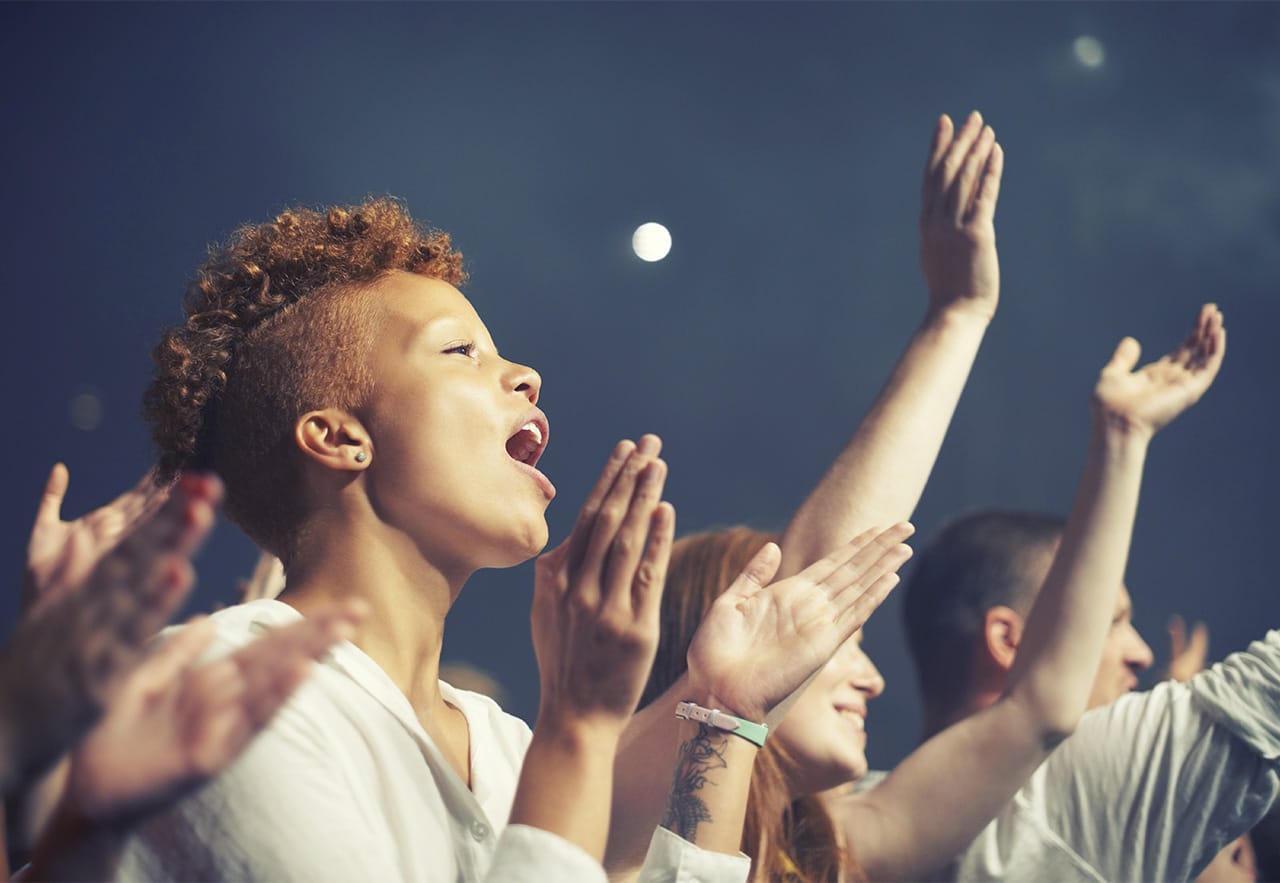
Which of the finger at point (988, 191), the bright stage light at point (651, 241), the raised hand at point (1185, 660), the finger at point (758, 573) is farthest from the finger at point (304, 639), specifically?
the bright stage light at point (651, 241)

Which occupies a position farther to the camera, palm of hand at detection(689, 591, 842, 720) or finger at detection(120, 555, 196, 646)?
palm of hand at detection(689, 591, 842, 720)

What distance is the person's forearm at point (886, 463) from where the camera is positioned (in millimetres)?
1502

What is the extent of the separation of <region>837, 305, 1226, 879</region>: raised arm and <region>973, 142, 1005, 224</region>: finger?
1.07ft

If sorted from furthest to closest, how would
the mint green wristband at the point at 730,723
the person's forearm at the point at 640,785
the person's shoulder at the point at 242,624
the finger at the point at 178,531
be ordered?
the person's forearm at the point at 640,785 → the mint green wristband at the point at 730,723 → the person's shoulder at the point at 242,624 → the finger at the point at 178,531

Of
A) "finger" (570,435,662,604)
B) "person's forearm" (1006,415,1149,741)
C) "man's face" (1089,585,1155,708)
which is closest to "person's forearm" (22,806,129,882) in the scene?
"finger" (570,435,662,604)

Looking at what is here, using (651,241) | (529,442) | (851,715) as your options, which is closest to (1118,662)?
(851,715)

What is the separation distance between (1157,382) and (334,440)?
127 centimetres

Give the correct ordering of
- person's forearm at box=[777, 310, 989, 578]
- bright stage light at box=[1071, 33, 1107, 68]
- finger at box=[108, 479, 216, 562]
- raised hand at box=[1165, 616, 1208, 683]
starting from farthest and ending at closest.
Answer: bright stage light at box=[1071, 33, 1107, 68], raised hand at box=[1165, 616, 1208, 683], person's forearm at box=[777, 310, 989, 578], finger at box=[108, 479, 216, 562]

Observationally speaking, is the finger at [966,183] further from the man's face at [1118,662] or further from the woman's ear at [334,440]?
the woman's ear at [334,440]

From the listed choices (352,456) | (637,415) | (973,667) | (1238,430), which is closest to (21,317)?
(637,415)

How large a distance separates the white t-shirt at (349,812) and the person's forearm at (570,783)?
1 cm

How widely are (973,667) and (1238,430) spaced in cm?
276

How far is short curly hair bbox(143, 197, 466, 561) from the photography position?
48.7 inches

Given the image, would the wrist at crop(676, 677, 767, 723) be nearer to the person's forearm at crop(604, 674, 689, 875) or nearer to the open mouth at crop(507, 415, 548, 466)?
the person's forearm at crop(604, 674, 689, 875)
